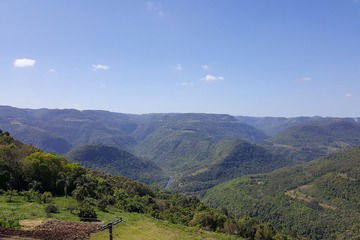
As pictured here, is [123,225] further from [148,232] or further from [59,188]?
[59,188]

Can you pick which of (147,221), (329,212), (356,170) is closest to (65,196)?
(147,221)

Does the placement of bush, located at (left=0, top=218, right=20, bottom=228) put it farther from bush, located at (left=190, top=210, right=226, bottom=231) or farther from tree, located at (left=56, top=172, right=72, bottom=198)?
bush, located at (left=190, top=210, right=226, bottom=231)

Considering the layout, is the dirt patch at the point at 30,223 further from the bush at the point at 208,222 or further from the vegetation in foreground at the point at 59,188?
the bush at the point at 208,222

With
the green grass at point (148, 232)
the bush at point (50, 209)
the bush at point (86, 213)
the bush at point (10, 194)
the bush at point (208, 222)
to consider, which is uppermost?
the bush at point (10, 194)

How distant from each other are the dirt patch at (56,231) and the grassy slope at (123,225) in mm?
1784

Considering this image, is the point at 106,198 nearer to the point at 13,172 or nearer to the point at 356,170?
the point at 13,172

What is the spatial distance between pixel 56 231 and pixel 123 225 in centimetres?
1117

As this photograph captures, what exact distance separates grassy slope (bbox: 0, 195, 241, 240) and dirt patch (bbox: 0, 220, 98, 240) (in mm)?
1784

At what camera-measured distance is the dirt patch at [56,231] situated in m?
23.8

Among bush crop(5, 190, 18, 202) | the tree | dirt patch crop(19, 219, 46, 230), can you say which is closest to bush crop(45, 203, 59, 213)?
dirt patch crop(19, 219, 46, 230)

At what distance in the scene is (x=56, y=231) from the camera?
2570 cm

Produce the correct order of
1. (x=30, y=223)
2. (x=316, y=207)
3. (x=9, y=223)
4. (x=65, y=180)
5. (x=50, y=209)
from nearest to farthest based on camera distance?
(x=9, y=223)
(x=30, y=223)
(x=50, y=209)
(x=65, y=180)
(x=316, y=207)

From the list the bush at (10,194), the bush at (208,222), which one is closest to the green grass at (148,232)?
the bush at (208,222)

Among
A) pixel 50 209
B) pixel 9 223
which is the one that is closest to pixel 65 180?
pixel 50 209
